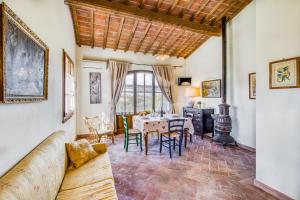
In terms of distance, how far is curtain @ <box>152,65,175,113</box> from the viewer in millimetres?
6004

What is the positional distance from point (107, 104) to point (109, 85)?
661mm

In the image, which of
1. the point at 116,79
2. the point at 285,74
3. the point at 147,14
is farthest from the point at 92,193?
the point at 116,79

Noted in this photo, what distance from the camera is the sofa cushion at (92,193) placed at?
1.46m

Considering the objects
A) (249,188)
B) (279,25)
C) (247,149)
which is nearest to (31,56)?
(279,25)

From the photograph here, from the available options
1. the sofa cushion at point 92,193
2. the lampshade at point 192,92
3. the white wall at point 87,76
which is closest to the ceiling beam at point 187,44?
the lampshade at point 192,92

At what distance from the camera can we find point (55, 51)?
7.88ft

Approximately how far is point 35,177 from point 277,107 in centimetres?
280

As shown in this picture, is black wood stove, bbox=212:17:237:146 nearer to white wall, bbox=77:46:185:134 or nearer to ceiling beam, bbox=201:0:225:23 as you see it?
ceiling beam, bbox=201:0:225:23

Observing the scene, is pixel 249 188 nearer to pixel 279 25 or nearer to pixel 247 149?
pixel 247 149

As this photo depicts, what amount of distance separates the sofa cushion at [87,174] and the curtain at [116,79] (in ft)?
10.5

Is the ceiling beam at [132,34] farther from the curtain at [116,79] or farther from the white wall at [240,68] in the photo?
the white wall at [240,68]

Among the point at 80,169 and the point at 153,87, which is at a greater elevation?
the point at 153,87

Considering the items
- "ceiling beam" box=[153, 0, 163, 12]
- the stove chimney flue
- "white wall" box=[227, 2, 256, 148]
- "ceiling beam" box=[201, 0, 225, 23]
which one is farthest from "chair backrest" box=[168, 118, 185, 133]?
"ceiling beam" box=[201, 0, 225, 23]

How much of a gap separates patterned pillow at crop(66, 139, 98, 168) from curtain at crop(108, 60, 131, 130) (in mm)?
3001
